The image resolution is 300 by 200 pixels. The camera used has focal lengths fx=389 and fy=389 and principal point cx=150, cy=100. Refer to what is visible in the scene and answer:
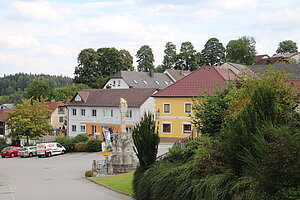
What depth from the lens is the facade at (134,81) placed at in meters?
77.4

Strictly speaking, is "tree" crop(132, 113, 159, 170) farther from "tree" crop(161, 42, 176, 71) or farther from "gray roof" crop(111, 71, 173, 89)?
"tree" crop(161, 42, 176, 71)

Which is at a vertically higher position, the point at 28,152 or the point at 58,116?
the point at 58,116

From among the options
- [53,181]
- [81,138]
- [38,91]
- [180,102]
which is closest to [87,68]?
[38,91]

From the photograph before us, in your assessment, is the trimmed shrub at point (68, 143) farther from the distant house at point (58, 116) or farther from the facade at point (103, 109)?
the distant house at point (58, 116)

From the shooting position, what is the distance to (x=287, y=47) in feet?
393

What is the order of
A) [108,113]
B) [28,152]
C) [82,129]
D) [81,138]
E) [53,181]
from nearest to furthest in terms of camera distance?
1. [53,181]
2. [28,152]
3. [81,138]
4. [108,113]
5. [82,129]

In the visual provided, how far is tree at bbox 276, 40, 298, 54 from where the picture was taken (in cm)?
11767

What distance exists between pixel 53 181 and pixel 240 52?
7074 centimetres

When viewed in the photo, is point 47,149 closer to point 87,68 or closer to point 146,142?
point 146,142

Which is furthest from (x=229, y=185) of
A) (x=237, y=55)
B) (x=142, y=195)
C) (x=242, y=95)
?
(x=237, y=55)

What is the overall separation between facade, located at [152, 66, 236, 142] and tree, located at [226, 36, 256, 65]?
45.7 meters

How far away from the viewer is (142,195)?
1569cm

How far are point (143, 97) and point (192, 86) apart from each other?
440 inches

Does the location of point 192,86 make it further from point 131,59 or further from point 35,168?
point 131,59
